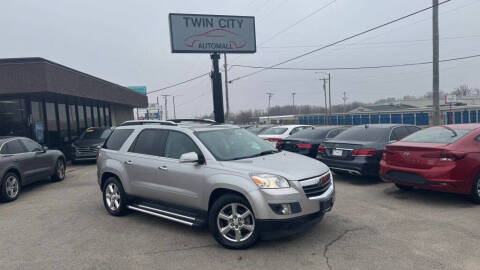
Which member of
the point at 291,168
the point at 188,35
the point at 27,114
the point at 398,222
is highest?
the point at 188,35

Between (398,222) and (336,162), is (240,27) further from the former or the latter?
(398,222)

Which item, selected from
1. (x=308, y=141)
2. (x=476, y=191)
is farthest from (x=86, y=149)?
(x=476, y=191)

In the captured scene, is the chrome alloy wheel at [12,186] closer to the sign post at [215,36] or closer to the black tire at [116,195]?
the black tire at [116,195]

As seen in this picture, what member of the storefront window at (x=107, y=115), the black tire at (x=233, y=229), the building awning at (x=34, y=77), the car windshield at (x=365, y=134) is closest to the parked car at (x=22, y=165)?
the building awning at (x=34, y=77)

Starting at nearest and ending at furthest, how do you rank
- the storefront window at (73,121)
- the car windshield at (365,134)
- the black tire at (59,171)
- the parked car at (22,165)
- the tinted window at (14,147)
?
1. the parked car at (22,165)
2. the tinted window at (14,147)
3. the car windshield at (365,134)
4. the black tire at (59,171)
5. the storefront window at (73,121)

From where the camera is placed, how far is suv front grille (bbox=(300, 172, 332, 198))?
4.41 metres

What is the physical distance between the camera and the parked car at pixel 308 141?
1067cm

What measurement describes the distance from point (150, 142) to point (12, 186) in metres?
4.55

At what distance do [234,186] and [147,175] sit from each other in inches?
75.4

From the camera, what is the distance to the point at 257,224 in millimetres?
4301

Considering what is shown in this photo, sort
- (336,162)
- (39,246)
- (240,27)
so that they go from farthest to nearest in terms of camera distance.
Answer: (240,27), (336,162), (39,246)

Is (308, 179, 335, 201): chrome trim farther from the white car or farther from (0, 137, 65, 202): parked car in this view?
the white car

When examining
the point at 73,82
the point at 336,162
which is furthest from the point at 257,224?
the point at 73,82

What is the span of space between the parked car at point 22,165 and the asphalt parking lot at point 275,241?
121cm
